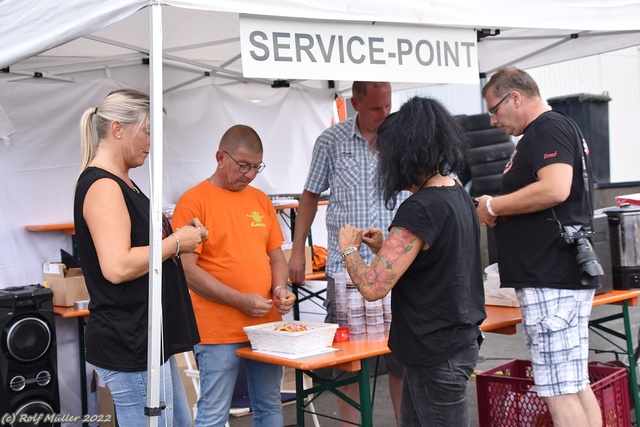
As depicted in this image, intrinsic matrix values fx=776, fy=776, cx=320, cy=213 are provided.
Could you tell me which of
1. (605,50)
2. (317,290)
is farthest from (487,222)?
(317,290)

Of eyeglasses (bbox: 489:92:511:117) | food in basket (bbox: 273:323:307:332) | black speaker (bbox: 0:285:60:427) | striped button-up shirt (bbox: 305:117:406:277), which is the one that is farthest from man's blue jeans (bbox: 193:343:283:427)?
eyeglasses (bbox: 489:92:511:117)

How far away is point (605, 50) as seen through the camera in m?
5.29

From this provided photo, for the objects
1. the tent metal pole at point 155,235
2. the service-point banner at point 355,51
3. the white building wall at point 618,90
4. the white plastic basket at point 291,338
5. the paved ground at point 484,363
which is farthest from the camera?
the white building wall at point 618,90

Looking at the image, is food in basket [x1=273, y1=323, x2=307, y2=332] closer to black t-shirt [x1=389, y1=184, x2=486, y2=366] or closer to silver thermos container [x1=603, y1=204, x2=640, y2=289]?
black t-shirt [x1=389, y1=184, x2=486, y2=366]

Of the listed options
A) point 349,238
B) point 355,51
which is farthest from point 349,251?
point 355,51

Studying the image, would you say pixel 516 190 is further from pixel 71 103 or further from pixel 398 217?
pixel 71 103

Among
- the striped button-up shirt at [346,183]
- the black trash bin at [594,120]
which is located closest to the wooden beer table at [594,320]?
the striped button-up shirt at [346,183]

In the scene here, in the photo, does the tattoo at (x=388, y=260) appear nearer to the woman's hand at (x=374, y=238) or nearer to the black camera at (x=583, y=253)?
the woman's hand at (x=374, y=238)

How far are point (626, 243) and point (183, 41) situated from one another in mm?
3000

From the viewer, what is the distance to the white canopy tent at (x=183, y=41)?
2.75 meters

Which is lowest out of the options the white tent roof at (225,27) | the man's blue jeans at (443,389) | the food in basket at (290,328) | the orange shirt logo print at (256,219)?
the man's blue jeans at (443,389)

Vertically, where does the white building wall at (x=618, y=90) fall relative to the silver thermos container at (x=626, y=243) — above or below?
above

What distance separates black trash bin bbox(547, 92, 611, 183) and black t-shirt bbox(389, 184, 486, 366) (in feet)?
31.7

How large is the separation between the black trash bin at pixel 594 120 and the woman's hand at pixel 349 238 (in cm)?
955
